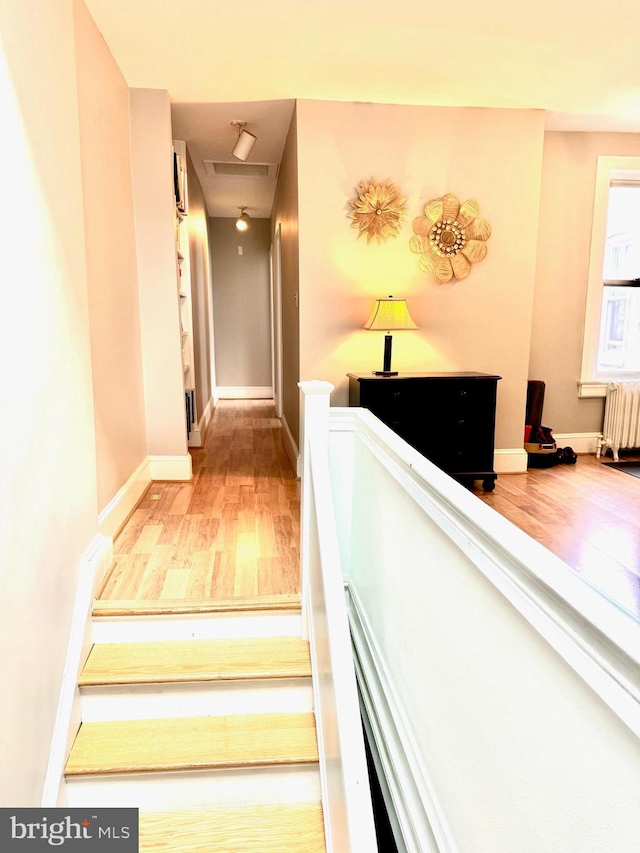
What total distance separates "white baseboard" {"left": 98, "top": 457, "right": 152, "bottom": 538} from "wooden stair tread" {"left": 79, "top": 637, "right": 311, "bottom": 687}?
24.2 inches

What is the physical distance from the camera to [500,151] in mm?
3670

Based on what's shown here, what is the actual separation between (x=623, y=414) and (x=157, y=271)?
365 cm

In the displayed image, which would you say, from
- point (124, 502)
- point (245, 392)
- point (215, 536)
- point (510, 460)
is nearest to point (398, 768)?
point (215, 536)

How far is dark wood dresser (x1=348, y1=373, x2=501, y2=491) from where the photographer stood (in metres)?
3.44

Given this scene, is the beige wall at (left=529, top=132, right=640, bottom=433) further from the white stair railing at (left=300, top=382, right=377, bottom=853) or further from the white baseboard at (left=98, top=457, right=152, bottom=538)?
the white baseboard at (left=98, top=457, right=152, bottom=538)

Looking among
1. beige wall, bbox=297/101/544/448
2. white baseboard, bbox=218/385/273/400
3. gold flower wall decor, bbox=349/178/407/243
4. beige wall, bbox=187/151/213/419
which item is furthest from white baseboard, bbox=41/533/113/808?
white baseboard, bbox=218/385/273/400

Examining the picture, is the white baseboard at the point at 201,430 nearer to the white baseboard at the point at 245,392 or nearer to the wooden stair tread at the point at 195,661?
the white baseboard at the point at 245,392

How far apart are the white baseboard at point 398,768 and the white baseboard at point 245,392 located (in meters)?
6.12

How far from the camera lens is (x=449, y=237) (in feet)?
12.2

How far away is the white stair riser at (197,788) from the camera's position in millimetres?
1775

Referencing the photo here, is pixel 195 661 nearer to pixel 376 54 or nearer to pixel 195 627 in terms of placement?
pixel 195 627

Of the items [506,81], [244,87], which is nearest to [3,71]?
[244,87]

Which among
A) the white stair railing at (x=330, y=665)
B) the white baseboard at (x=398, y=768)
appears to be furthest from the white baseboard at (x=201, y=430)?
the white baseboard at (x=398, y=768)

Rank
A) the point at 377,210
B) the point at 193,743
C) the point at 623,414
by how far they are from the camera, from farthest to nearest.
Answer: the point at 623,414 → the point at 377,210 → the point at 193,743
